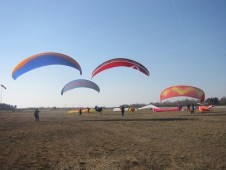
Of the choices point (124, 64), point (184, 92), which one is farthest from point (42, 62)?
point (184, 92)

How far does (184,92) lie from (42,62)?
95.9 ft

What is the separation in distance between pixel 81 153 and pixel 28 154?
221 centimetres

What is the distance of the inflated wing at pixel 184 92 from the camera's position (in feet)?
162

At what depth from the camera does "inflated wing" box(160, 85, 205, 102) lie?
162 ft

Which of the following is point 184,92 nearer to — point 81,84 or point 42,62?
point 81,84

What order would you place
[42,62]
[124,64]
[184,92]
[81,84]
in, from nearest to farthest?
[42,62], [124,64], [81,84], [184,92]

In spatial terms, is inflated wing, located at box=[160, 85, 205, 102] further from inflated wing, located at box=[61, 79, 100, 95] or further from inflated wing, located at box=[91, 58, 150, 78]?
inflated wing, located at box=[91, 58, 150, 78]

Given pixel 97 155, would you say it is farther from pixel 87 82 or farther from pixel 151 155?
pixel 87 82

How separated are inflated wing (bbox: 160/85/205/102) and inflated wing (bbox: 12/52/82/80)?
25687 mm

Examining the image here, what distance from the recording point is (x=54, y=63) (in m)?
30.9

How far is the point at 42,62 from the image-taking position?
98.6ft

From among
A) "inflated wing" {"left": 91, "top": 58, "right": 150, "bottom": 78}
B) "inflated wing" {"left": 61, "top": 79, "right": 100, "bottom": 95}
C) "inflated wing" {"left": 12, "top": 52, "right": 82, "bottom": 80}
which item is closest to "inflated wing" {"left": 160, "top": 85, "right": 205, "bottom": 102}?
"inflated wing" {"left": 61, "top": 79, "right": 100, "bottom": 95}

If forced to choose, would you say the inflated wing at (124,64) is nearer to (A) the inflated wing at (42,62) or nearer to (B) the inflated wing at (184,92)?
(A) the inflated wing at (42,62)

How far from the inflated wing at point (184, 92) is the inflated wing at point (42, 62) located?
84.3 feet
